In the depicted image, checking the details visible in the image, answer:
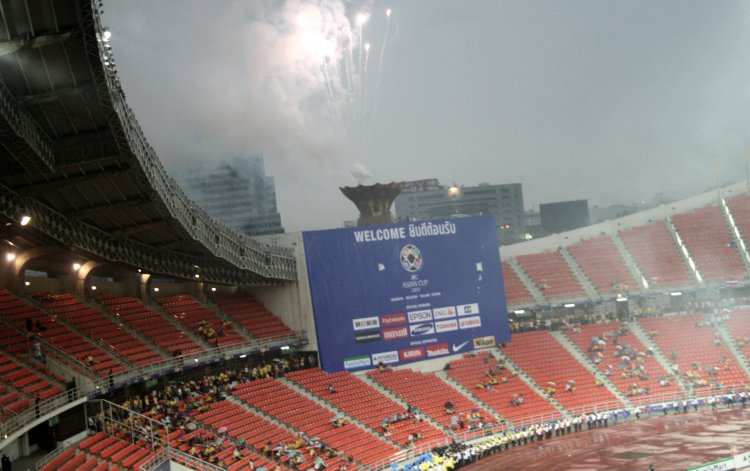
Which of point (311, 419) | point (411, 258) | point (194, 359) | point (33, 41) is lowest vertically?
point (311, 419)

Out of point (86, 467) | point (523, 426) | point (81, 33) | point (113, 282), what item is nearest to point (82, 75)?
point (81, 33)

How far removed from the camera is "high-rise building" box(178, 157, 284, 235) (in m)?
78.6

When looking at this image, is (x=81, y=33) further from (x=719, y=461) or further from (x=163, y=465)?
(x=719, y=461)

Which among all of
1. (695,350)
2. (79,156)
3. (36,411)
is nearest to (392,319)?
(695,350)

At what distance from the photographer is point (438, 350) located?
4312 centimetres

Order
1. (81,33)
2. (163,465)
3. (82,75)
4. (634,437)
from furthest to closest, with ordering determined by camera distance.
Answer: (634,437) → (163,465) → (82,75) → (81,33)

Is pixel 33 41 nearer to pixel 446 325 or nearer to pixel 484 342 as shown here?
pixel 446 325

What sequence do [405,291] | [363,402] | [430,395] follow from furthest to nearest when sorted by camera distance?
[405,291] < [430,395] < [363,402]

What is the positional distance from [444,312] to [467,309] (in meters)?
1.48

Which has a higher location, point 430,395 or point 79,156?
point 79,156

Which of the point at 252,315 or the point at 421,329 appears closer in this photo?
the point at 252,315

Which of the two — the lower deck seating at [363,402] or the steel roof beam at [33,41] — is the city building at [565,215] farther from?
the steel roof beam at [33,41]

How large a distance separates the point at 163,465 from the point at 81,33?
49.9ft

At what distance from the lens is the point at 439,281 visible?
43531mm
